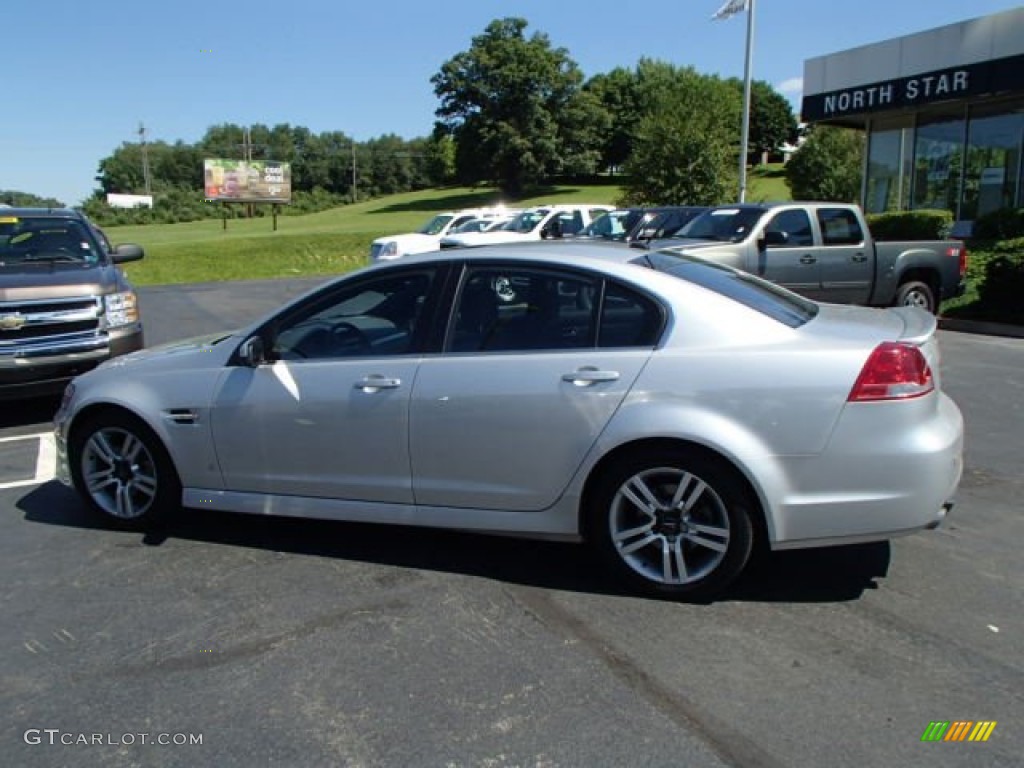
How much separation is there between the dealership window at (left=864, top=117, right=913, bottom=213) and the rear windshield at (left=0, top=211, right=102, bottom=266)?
23.2m

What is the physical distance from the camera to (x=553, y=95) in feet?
277

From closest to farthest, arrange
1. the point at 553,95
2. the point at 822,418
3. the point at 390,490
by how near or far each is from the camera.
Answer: the point at 822,418 → the point at 390,490 → the point at 553,95

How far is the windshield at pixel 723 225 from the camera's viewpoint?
11922 millimetres

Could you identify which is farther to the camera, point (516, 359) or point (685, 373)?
point (516, 359)

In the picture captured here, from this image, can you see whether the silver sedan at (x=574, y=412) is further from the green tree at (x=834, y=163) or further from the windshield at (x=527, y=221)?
the green tree at (x=834, y=163)

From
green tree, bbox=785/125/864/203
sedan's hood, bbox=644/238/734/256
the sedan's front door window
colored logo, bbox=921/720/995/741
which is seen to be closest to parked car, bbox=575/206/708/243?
sedan's hood, bbox=644/238/734/256

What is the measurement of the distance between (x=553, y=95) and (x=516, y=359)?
85.1 m

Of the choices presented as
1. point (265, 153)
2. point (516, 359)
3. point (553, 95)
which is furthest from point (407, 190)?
point (516, 359)

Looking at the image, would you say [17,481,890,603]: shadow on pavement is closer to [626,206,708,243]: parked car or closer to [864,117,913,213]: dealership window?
[626,206,708,243]: parked car

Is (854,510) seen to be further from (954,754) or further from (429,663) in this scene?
(429,663)

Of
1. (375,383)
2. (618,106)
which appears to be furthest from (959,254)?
(618,106)

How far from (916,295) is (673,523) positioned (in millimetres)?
10410

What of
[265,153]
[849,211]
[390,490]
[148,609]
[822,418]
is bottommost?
[148,609]

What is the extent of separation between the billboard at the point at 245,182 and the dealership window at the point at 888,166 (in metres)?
41.0
